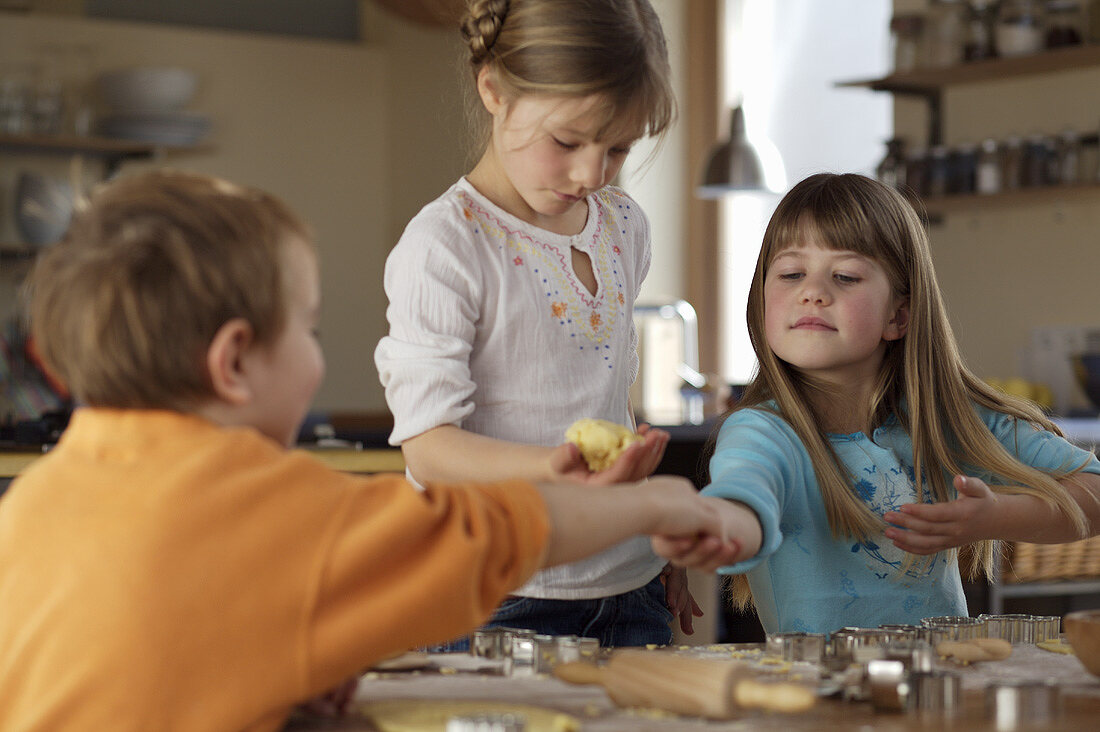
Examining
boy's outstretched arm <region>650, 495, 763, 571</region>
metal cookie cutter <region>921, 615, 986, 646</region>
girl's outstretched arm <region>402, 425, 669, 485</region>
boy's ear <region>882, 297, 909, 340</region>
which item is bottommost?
metal cookie cutter <region>921, 615, 986, 646</region>

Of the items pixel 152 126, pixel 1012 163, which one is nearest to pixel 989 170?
pixel 1012 163

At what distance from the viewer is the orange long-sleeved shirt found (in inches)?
30.3

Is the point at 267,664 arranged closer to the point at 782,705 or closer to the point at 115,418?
the point at 115,418

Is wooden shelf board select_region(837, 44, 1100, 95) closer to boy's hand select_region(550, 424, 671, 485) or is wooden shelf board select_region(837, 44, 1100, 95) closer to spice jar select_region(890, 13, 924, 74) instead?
spice jar select_region(890, 13, 924, 74)

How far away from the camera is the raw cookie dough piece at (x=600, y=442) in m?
1.15

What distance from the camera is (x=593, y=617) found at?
1.35m

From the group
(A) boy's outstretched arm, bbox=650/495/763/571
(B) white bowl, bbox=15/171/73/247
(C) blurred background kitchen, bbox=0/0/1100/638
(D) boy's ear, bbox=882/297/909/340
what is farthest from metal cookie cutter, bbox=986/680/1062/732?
(B) white bowl, bbox=15/171/73/247

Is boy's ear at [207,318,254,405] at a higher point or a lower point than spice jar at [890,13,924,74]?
lower

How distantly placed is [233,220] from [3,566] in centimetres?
27

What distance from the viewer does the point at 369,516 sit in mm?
799

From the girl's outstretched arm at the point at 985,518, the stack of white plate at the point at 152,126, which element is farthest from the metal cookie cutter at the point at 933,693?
the stack of white plate at the point at 152,126

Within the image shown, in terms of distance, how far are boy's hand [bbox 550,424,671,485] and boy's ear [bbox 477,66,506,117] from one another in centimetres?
40

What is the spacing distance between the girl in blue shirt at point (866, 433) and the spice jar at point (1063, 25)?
2.78m

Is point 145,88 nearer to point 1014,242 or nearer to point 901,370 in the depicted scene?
point 1014,242
